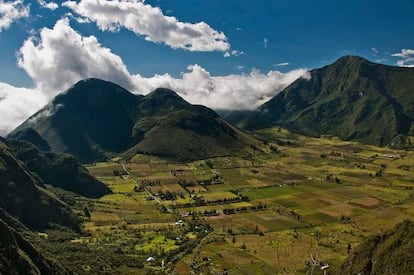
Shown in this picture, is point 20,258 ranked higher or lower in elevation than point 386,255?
higher

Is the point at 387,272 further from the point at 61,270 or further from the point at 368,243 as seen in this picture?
the point at 61,270

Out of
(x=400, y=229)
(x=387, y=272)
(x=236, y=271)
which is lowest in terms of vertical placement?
(x=236, y=271)

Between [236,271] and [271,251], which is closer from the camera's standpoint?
[236,271]

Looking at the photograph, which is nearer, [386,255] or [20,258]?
[20,258]

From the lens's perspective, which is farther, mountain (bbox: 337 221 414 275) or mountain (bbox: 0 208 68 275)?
mountain (bbox: 0 208 68 275)

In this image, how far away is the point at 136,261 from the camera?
162 meters

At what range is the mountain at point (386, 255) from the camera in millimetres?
117250

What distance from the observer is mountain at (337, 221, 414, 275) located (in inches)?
4616

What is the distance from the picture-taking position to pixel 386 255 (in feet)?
411

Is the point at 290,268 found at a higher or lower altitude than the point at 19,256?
lower

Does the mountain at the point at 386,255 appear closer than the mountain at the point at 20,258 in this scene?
Yes

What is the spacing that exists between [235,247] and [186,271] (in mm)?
32245

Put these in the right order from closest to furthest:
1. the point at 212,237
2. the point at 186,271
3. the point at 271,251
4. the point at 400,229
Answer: the point at 400,229, the point at 186,271, the point at 271,251, the point at 212,237

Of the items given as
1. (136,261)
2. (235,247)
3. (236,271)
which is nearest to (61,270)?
(136,261)
